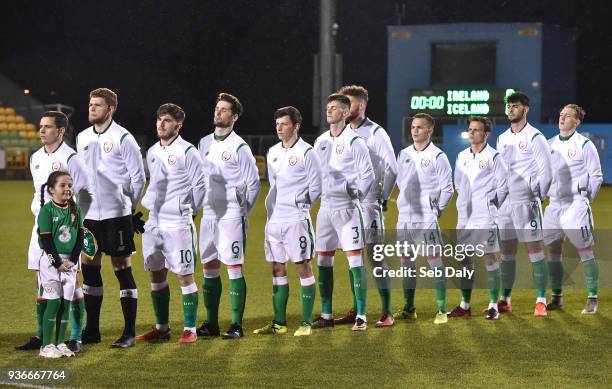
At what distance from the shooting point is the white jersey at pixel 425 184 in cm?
1019

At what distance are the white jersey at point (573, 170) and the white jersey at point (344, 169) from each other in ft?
7.46

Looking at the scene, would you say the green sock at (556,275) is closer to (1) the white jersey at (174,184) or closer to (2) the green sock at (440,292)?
(2) the green sock at (440,292)

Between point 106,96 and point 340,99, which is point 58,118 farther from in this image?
point 340,99

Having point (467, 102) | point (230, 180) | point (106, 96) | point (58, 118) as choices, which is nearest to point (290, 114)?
point (230, 180)

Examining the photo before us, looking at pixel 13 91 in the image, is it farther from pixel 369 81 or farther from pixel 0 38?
pixel 369 81

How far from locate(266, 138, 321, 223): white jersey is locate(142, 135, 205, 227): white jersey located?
71 centimetres

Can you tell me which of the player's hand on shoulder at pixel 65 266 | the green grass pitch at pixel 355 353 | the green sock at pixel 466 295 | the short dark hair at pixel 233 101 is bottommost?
the green grass pitch at pixel 355 353

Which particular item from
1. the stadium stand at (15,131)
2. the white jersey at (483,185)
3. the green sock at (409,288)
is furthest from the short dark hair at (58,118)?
the stadium stand at (15,131)

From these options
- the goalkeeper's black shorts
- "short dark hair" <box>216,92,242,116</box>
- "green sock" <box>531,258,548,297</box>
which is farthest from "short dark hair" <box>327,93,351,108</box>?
"green sock" <box>531,258,548,297</box>

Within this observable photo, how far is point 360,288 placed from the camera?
382 inches

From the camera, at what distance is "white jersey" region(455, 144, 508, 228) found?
10367 millimetres

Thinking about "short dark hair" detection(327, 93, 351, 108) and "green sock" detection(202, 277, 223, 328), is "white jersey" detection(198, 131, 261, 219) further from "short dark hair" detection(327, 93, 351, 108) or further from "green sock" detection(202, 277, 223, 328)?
"short dark hair" detection(327, 93, 351, 108)

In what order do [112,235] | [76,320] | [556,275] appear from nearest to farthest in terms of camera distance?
1. [76,320]
2. [112,235]
3. [556,275]

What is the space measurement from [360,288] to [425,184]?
1194mm
